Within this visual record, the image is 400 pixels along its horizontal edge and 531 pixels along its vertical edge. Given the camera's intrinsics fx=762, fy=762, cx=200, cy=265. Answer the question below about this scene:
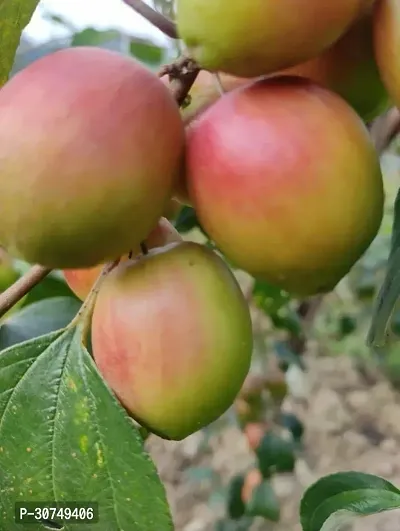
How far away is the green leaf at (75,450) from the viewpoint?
484 mm

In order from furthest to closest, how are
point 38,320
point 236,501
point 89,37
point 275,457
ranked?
point 236,501
point 275,457
point 89,37
point 38,320

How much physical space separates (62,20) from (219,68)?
1.03 metres

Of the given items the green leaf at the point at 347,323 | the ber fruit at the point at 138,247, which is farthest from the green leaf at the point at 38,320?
the green leaf at the point at 347,323

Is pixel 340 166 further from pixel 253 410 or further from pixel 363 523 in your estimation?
pixel 253 410

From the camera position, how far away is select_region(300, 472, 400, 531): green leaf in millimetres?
528

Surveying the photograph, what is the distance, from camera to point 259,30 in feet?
1.28

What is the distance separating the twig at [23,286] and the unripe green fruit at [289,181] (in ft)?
0.54

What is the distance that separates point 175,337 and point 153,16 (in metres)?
0.22

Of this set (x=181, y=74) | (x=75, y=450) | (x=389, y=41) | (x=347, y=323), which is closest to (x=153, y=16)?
(x=181, y=74)

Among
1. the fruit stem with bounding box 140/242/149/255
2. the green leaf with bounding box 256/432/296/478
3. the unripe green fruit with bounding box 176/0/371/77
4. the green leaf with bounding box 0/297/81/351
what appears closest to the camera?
the unripe green fruit with bounding box 176/0/371/77

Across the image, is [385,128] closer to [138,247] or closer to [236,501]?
[138,247]

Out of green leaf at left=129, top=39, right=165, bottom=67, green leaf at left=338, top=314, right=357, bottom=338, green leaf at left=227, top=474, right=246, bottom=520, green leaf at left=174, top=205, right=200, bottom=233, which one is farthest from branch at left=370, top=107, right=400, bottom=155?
green leaf at left=338, top=314, right=357, bottom=338

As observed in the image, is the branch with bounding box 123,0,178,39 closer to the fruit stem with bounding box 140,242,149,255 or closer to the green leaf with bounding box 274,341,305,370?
the fruit stem with bounding box 140,242,149,255

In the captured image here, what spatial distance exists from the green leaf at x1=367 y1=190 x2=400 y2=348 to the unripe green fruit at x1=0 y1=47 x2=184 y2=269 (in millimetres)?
150
